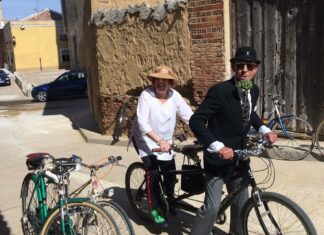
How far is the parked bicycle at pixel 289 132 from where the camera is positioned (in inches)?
279

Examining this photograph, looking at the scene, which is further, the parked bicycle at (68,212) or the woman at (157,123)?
the woman at (157,123)

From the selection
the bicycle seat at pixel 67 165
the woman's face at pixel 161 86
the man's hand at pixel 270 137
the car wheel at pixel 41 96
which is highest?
the woman's face at pixel 161 86

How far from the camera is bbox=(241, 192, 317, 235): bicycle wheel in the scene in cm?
316

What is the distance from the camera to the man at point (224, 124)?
3.37 metres

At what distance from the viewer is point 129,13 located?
31.3 ft

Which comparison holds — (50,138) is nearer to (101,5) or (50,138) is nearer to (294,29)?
(101,5)

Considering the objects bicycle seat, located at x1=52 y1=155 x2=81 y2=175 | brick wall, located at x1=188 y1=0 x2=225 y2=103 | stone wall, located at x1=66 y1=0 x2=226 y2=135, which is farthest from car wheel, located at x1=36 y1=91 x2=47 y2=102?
bicycle seat, located at x1=52 y1=155 x2=81 y2=175

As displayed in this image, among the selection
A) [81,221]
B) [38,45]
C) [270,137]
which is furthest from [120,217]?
[38,45]

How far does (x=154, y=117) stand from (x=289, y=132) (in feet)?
12.8

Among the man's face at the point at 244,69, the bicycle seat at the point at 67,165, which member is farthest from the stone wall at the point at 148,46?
the bicycle seat at the point at 67,165

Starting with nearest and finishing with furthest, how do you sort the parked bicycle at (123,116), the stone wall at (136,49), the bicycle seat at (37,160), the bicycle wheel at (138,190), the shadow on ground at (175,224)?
1. the bicycle seat at (37,160)
2. the shadow on ground at (175,224)
3. the bicycle wheel at (138,190)
4. the stone wall at (136,49)
5. the parked bicycle at (123,116)

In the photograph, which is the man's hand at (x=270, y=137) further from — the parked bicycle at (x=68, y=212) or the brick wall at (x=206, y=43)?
the brick wall at (x=206, y=43)

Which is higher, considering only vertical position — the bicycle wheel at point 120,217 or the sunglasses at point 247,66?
the sunglasses at point 247,66

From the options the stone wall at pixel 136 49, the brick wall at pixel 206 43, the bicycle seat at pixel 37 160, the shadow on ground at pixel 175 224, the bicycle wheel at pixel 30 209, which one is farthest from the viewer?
the stone wall at pixel 136 49
